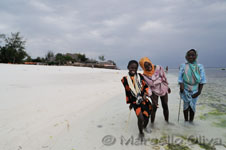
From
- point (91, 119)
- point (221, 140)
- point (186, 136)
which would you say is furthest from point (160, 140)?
point (91, 119)

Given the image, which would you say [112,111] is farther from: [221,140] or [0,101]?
[0,101]

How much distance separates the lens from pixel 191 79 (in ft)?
9.93

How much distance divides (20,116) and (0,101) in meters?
1.33

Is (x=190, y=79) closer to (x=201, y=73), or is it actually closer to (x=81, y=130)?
(x=201, y=73)

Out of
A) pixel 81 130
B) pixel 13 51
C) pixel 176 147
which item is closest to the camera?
pixel 176 147

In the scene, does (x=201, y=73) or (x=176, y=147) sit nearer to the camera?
(x=176, y=147)

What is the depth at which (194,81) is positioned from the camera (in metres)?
3.02

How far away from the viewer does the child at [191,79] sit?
9.77ft

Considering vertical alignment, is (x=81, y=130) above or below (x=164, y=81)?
below

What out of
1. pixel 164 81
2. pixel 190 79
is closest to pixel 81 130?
pixel 164 81

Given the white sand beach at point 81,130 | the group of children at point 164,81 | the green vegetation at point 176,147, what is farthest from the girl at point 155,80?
the green vegetation at point 176,147

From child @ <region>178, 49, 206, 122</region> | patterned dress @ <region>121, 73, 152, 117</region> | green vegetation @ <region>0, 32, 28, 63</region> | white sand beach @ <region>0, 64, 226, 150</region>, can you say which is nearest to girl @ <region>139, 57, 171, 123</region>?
patterned dress @ <region>121, 73, 152, 117</region>

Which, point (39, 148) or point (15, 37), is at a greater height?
point (15, 37)

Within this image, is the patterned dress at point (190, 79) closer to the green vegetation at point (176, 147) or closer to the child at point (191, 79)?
the child at point (191, 79)
